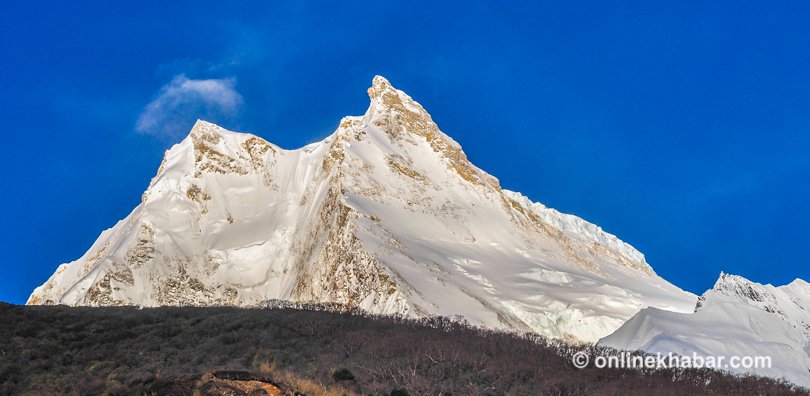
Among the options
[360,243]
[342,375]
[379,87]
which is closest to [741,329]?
[342,375]

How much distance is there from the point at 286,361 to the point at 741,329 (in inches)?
704

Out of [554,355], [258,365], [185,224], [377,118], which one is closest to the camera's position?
[258,365]

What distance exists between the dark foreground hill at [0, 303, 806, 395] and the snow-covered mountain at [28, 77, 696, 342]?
25.8 m

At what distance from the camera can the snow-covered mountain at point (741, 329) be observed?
22406 mm

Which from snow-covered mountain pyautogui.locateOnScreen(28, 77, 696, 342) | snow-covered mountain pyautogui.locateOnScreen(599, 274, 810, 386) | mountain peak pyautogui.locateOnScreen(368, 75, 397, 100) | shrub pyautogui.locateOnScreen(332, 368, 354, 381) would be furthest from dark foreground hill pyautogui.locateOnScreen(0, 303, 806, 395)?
mountain peak pyautogui.locateOnScreen(368, 75, 397, 100)

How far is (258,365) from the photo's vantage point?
18.3 metres

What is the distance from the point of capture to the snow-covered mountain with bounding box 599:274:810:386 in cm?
2241

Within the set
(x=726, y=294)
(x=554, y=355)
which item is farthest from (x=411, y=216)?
(x=554, y=355)

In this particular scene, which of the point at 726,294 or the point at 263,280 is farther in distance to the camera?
the point at 263,280

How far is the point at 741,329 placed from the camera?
25.4 meters

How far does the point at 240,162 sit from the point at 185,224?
17174 millimetres

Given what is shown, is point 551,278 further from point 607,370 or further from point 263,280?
point 607,370

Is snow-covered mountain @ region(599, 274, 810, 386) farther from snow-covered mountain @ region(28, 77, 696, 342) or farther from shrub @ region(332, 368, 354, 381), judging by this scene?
snow-covered mountain @ region(28, 77, 696, 342)

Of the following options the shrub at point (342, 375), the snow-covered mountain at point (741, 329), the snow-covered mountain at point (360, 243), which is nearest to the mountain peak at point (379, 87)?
the snow-covered mountain at point (360, 243)
